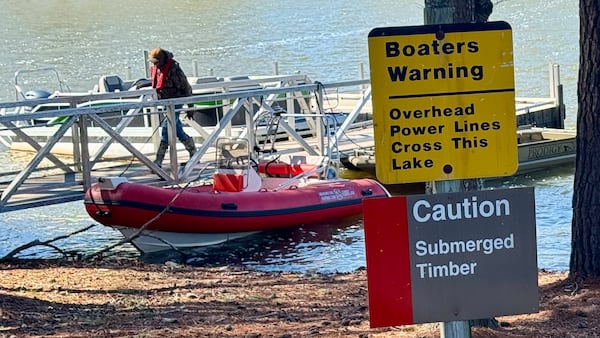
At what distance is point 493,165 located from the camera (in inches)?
153

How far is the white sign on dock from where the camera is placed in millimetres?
3830

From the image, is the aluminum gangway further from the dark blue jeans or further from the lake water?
the lake water

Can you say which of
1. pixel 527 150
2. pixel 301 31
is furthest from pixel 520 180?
pixel 301 31

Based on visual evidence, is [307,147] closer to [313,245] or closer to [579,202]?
[313,245]

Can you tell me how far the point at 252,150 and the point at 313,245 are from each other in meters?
1.73

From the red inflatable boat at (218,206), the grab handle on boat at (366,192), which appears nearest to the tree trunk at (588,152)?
the red inflatable boat at (218,206)

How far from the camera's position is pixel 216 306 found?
25.2 ft

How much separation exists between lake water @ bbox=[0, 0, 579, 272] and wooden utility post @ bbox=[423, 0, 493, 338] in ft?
6.28

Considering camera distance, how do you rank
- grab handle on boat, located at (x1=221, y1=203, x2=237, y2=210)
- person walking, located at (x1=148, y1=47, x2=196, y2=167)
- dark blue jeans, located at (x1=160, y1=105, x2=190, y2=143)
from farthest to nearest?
person walking, located at (x1=148, y1=47, x2=196, y2=167), dark blue jeans, located at (x1=160, y1=105, x2=190, y2=143), grab handle on boat, located at (x1=221, y1=203, x2=237, y2=210)

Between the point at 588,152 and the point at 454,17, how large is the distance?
1732 mm

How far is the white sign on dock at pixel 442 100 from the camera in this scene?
3.83m

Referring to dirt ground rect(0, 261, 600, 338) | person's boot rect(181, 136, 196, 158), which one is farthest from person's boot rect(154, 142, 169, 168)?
dirt ground rect(0, 261, 600, 338)

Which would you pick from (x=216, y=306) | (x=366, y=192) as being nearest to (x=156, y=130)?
(x=366, y=192)

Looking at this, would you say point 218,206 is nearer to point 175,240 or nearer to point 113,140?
point 175,240
